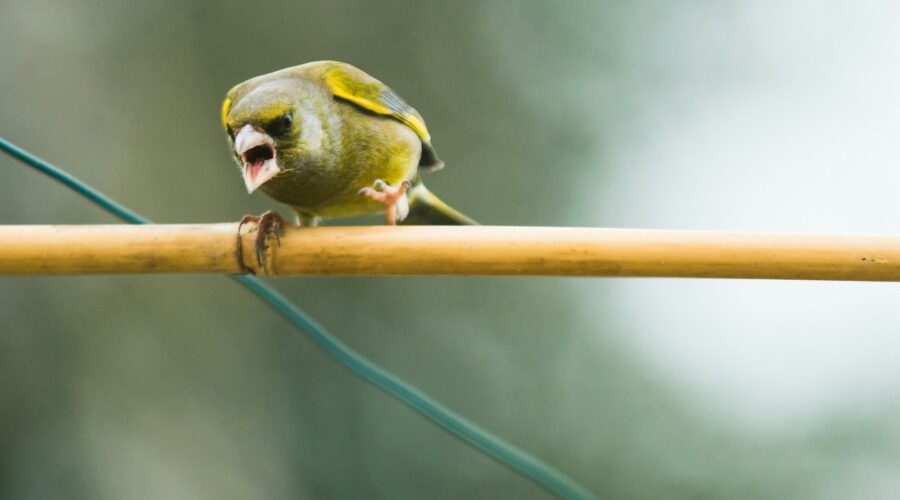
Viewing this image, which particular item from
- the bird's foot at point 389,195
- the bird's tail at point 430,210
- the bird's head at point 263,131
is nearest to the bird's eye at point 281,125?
→ the bird's head at point 263,131

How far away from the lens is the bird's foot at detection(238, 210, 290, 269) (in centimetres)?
163

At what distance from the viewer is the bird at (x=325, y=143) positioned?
5.65 feet

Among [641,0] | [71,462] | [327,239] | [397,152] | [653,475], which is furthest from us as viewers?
[641,0]

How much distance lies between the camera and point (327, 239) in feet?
5.31

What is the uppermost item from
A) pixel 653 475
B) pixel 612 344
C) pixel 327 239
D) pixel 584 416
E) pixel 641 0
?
pixel 641 0

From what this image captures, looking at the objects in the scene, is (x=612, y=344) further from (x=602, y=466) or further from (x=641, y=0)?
(x=641, y=0)

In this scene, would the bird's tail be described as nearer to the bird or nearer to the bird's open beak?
the bird

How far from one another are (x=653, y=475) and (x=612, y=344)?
58 centimetres

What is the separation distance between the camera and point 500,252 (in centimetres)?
149

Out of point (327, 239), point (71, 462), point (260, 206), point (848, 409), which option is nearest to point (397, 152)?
point (327, 239)

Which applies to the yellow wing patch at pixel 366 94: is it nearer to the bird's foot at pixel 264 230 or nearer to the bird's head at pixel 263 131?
the bird's head at pixel 263 131

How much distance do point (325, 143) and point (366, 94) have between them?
0.24 metres

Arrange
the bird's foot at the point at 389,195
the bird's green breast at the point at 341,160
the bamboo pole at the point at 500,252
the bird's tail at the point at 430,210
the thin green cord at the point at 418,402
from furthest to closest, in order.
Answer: the bird's tail at the point at 430,210, the bird's foot at the point at 389,195, the bird's green breast at the point at 341,160, the bamboo pole at the point at 500,252, the thin green cord at the point at 418,402

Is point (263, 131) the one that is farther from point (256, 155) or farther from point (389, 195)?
point (389, 195)
